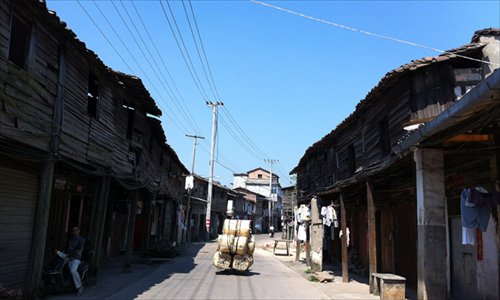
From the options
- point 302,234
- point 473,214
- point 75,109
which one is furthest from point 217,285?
point 302,234

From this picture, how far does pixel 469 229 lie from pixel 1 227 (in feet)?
33.3

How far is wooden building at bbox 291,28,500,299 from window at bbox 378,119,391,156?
0.11 feet

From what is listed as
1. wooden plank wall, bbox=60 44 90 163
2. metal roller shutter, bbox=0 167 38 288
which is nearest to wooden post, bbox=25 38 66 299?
wooden plank wall, bbox=60 44 90 163

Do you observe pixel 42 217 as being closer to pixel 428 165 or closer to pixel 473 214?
pixel 428 165

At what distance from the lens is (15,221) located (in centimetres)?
1079

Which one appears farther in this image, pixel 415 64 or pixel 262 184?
pixel 262 184

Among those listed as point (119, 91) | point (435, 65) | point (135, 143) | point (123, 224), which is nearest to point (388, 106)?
point (435, 65)

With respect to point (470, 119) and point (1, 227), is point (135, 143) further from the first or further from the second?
point (470, 119)

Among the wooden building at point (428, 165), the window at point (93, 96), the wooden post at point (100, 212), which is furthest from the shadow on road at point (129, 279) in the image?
the wooden building at point (428, 165)

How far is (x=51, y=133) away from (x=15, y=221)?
8.24 feet

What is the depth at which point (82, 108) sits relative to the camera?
40.5 feet

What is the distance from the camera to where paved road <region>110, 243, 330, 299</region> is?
1240 centimetres

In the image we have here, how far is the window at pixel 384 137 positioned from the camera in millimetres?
14629

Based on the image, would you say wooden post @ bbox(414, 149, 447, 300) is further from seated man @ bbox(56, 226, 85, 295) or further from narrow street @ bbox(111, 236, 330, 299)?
seated man @ bbox(56, 226, 85, 295)
